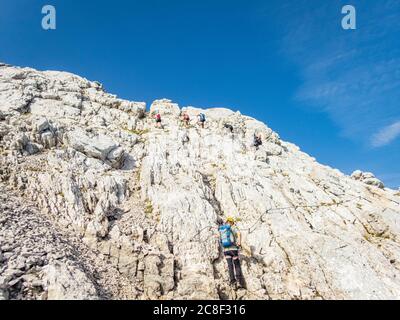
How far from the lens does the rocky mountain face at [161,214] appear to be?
16.9 meters

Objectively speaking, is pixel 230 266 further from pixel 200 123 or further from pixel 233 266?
pixel 200 123

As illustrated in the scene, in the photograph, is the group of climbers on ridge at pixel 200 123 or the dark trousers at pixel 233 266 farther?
the group of climbers on ridge at pixel 200 123

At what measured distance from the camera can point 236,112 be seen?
49.1 m

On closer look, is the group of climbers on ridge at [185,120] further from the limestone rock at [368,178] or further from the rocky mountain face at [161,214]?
the limestone rock at [368,178]

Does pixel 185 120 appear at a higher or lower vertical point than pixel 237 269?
higher

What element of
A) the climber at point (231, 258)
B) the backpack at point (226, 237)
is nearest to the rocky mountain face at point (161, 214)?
the climber at point (231, 258)

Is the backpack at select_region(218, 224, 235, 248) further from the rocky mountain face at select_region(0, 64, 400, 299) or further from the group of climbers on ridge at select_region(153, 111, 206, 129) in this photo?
the group of climbers on ridge at select_region(153, 111, 206, 129)

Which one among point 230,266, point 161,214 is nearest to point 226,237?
point 230,266

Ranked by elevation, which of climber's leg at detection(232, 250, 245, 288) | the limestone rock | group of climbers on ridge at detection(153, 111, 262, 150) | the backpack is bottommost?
climber's leg at detection(232, 250, 245, 288)

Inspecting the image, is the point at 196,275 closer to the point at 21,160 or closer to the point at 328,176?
the point at 21,160

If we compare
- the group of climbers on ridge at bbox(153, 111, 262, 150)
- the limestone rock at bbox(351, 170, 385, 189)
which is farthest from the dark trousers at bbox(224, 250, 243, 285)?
the limestone rock at bbox(351, 170, 385, 189)

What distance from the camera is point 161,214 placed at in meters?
22.5

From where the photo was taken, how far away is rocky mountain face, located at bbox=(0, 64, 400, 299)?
16.9m

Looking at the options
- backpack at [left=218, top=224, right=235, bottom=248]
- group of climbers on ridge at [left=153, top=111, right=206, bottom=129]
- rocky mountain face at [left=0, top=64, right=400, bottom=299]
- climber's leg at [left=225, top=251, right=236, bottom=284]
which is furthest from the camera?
group of climbers on ridge at [left=153, top=111, right=206, bottom=129]
